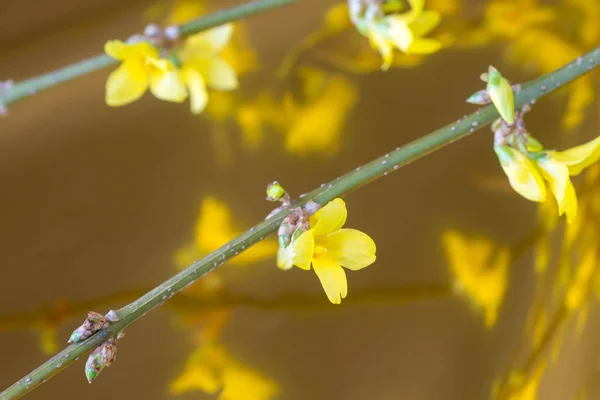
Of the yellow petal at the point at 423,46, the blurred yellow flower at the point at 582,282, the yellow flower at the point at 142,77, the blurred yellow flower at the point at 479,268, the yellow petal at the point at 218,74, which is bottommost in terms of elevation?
the blurred yellow flower at the point at 582,282

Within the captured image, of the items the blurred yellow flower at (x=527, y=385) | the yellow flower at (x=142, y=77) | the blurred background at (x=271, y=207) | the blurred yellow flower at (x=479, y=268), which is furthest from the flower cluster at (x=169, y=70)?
the blurred yellow flower at (x=527, y=385)

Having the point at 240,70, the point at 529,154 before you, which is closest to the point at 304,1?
the point at 240,70

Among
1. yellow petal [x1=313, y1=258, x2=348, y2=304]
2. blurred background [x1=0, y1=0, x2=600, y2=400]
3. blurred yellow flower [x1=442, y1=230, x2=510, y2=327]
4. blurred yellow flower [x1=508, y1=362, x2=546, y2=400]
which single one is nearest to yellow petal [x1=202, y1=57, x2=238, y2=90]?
blurred background [x1=0, y1=0, x2=600, y2=400]

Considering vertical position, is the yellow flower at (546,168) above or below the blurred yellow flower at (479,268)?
below

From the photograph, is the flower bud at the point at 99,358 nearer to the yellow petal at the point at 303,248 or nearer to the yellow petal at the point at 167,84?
the yellow petal at the point at 303,248

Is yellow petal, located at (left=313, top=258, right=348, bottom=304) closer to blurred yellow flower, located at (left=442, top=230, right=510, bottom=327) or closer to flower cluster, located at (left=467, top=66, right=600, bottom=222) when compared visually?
flower cluster, located at (left=467, top=66, right=600, bottom=222)

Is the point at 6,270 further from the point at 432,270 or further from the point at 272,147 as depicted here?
the point at 432,270
